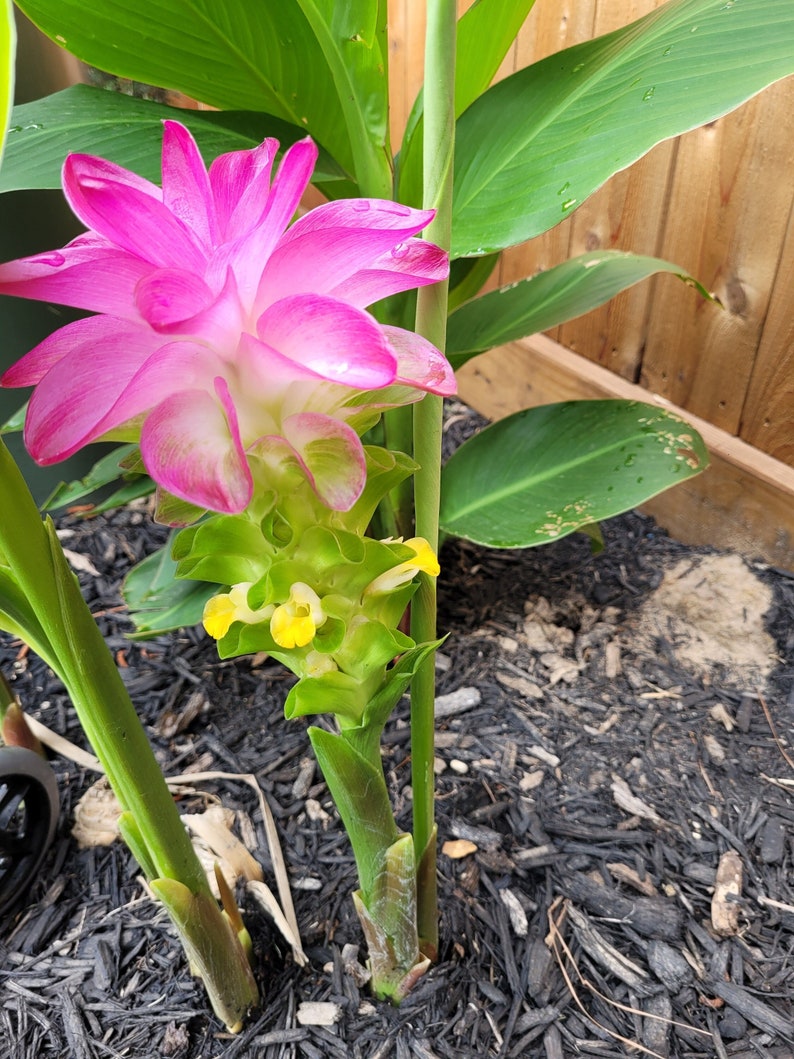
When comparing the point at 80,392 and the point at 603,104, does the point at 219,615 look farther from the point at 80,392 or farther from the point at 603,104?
the point at 603,104

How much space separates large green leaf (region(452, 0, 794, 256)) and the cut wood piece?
1.93 feet

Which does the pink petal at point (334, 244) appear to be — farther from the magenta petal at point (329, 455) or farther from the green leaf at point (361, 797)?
the green leaf at point (361, 797)

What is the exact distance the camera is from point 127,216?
0.98 feet

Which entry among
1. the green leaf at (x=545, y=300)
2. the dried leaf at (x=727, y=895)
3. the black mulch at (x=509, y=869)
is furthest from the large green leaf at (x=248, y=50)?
the dried leaf at (x=727, y=895)

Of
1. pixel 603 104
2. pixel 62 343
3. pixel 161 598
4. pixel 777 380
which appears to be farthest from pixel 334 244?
pixel 777 380

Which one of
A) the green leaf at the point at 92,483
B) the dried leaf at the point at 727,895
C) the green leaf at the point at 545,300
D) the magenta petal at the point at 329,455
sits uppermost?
the magenta petal at the point at 329,455

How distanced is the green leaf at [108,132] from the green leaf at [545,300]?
0.28 m

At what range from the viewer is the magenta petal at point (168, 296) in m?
0.29

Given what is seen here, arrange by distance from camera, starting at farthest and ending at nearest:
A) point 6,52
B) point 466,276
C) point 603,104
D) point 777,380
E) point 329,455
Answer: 1. point 777,380
2. point 466,276
3. point 603,104
4. point 329,455
5. point 6,52

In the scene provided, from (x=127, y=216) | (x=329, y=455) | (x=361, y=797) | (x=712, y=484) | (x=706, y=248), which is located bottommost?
(x=712, y=484)

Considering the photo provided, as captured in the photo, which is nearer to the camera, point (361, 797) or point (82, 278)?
point (82, 278)

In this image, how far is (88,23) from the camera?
0.73 metres

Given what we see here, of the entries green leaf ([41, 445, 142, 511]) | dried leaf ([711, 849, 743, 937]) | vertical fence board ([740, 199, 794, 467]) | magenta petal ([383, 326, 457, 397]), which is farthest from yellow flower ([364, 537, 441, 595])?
vertical fence board ([740, 199, 794, 467])

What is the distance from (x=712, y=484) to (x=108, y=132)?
98 centimetres
